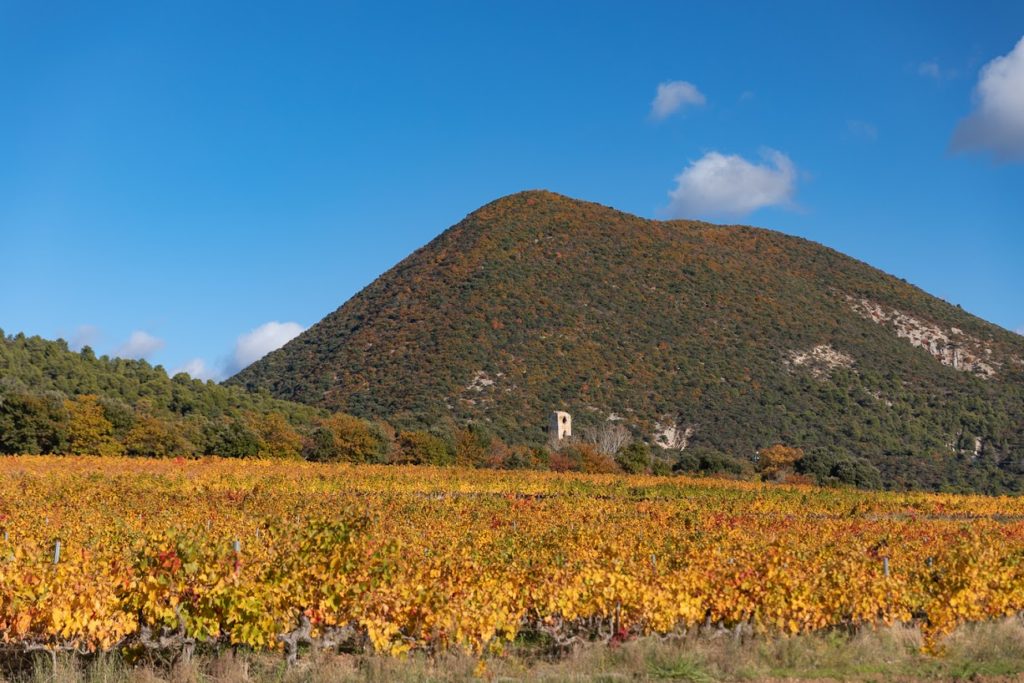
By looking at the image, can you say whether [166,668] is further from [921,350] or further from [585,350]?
[921,350]

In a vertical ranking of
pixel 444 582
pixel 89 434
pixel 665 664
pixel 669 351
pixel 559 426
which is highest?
pixel 669 351

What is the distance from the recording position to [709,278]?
89.4 meters

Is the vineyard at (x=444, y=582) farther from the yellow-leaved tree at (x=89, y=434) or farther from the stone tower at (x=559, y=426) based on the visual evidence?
the stone tower at (x=559, y=426)

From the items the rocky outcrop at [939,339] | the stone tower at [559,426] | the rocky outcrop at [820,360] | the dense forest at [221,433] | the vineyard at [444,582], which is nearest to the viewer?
the vineyard at [444,582]

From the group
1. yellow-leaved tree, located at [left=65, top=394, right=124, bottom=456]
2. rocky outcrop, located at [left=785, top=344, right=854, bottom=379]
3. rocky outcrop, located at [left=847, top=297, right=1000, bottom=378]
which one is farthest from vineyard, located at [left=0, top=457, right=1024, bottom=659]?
rocky outcrop, located at [left=847, top=297, right=1000, bottom=378]

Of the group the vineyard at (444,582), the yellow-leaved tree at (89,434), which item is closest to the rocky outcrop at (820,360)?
the yellow-leaved tree at (89,434)

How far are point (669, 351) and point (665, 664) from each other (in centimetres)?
6752

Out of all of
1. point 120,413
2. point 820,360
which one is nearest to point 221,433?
point 120,413

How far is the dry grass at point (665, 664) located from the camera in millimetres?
9289

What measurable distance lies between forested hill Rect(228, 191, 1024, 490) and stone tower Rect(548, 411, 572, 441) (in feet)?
3.60

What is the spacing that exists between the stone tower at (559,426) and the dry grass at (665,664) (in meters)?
52.1

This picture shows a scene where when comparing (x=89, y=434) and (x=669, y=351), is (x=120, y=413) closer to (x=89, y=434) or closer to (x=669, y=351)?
(x=89, y=434)

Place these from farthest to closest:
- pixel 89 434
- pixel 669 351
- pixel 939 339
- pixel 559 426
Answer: pixel 939 339 < pixel 669 351 < pixel 559 426 < pixel 89 434

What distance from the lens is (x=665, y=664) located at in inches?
410
